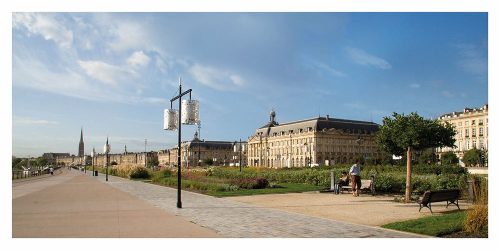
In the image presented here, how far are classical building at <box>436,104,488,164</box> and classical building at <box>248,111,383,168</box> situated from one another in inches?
705

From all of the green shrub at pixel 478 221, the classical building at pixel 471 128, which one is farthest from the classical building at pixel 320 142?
the green shrub at pixel 478 221

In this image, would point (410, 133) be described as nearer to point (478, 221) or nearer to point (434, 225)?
point (434, 225)

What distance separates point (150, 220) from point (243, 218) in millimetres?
2237

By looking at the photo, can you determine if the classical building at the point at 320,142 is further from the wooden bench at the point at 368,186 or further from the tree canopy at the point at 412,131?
the tree canopy at the point at 412,131

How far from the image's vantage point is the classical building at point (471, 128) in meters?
87.0

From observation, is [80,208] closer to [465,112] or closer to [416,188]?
[416,188]

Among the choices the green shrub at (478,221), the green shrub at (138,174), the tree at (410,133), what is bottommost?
the green shrub at (138,174)

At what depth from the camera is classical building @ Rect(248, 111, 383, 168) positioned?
346 feet

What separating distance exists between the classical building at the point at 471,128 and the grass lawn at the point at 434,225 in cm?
8354

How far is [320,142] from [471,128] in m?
32.2

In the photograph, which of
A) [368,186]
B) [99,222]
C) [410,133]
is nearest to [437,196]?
[410,133]

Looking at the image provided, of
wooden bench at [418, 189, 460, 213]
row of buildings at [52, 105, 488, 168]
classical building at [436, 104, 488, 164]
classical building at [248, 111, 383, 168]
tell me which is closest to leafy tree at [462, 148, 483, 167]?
classical building at [436, 104, 488, 164]

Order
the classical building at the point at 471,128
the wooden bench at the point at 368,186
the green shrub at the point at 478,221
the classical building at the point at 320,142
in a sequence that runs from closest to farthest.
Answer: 1. the green shrub at the point at 478,221
2. the wooden bench at the point at 368,186
3. the classical building at the point at 471,128
4. the classical building at the point at 320,142
